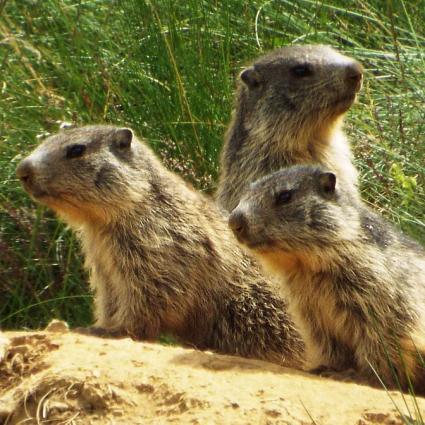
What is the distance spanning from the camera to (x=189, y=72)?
8.70m

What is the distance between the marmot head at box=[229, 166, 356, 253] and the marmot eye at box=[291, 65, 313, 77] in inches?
70.1

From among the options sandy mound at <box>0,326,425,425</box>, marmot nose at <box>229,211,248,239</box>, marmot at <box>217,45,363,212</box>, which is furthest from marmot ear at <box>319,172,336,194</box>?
marmot at <box>217,45,363,212</box>

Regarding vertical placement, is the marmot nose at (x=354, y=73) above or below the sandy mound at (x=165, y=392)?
above

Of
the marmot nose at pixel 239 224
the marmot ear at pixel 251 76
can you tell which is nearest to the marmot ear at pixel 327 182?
the marmot nose at pixel 239 224

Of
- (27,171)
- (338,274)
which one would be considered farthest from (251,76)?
(338,274)

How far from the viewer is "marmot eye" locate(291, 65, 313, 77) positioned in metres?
8.06

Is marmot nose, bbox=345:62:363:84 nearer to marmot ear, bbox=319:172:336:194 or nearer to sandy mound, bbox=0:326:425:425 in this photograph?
marmot ear, bbox=319:172:336:194

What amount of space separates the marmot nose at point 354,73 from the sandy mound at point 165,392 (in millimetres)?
2608

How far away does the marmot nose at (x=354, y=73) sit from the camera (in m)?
7.79

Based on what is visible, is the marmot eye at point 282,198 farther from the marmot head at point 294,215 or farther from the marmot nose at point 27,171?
the marmot nose at point 27,171

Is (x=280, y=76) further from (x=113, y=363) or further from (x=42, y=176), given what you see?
(x=113, y=363)

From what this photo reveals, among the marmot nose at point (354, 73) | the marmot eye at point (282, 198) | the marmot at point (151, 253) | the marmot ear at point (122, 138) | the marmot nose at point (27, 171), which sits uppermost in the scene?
the marmot nose at point (354, 73)

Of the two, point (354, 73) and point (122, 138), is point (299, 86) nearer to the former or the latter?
point (354, 73)

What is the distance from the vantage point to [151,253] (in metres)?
6.81
